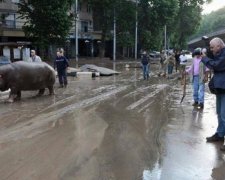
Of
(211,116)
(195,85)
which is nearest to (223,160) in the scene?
(211,116)

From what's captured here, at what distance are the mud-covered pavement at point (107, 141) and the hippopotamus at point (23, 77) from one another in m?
0.61

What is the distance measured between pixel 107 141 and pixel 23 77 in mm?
7296

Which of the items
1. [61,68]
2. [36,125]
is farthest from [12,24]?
[36,125]

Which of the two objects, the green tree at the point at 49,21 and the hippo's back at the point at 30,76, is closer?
the hippo's back at the point at 30,76

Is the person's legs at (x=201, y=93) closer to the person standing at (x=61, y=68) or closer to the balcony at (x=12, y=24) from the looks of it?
the person standing at (x=61, y=68)

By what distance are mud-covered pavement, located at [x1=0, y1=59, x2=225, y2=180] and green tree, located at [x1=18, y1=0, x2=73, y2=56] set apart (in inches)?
948

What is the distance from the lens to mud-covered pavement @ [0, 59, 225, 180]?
21.9ft

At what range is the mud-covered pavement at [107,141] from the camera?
21.9 ft

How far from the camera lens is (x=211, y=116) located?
1193 centimetres

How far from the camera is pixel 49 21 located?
38.4m

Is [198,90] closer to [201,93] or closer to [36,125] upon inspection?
[201,93]

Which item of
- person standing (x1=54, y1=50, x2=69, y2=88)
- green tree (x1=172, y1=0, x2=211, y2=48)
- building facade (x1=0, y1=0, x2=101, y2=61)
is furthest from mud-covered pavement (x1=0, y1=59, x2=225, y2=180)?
green tree (x1=172, y1=0, x2=211, y2=48)

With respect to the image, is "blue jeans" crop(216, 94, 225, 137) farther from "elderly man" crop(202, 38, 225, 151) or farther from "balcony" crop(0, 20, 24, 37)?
"balcony" crop(0, 20, 24, 37)

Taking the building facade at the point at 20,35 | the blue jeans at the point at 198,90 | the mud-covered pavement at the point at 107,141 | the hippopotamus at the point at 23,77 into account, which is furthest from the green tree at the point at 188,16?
the mud-covered pavement at the point at 107,141
